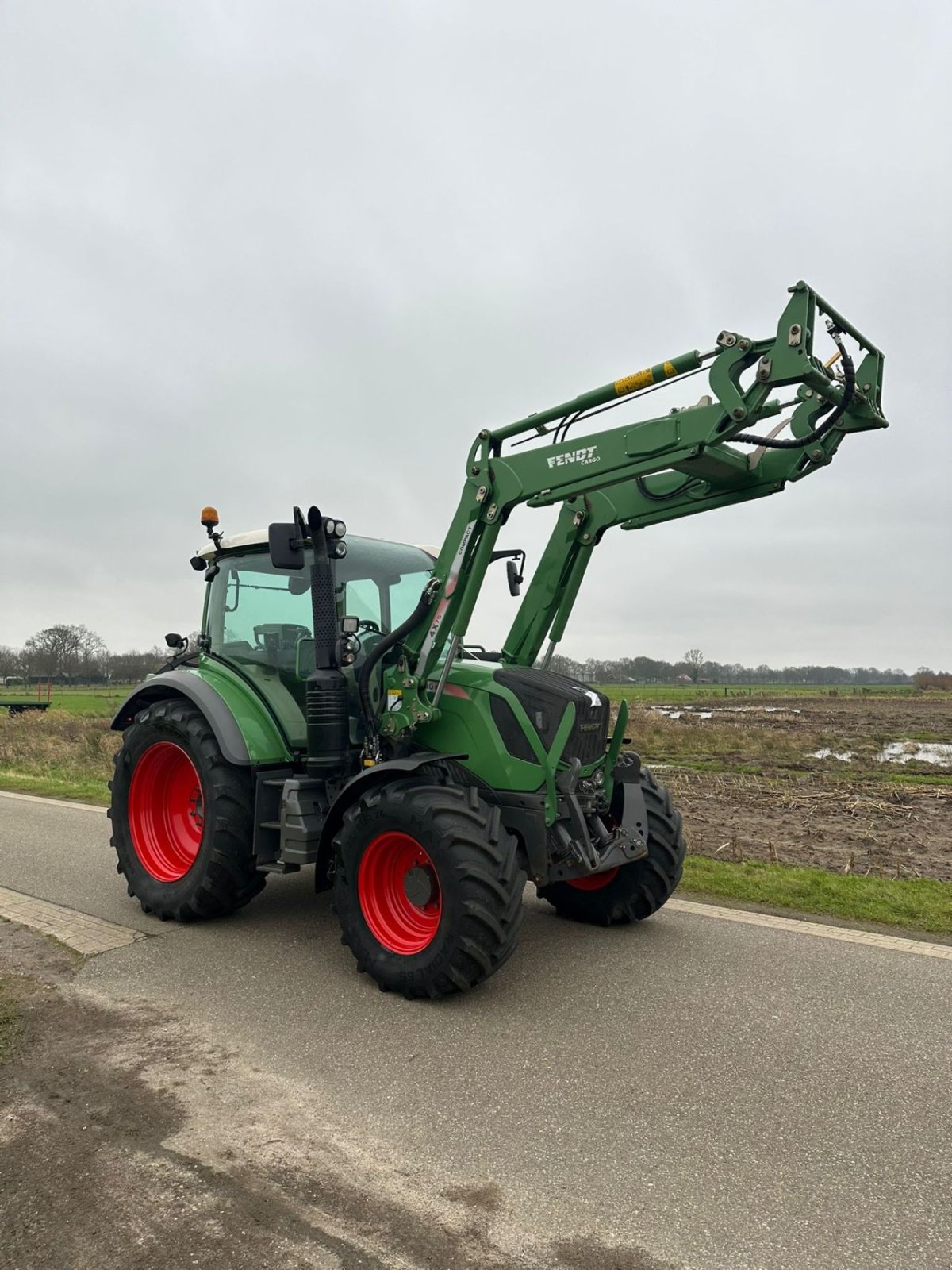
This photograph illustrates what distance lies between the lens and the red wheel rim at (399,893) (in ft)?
15.3

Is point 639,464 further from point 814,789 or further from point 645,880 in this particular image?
point 814,789

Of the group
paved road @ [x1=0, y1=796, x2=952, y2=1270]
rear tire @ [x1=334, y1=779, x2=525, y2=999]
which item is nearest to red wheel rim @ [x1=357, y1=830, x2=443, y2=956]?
rear tire @ [x1=334, y1=779, x2=525, y2=999]

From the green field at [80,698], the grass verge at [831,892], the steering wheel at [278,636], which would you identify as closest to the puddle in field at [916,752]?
the grass verge at [831,892]

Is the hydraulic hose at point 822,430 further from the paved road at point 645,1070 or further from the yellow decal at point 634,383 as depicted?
the paved road at point 645,1070

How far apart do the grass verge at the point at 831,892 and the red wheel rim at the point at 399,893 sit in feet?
9.17

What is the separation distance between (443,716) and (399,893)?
106cm

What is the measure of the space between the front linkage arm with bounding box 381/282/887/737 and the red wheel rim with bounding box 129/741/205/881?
6.70 ft

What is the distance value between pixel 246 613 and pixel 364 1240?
4390 mm

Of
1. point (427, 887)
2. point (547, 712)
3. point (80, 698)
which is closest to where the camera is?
point (427, 887)

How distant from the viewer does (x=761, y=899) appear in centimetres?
645

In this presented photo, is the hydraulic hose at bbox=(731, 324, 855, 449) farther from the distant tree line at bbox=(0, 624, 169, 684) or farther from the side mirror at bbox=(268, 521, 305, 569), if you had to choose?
the distant tree line at bbox=(0, 624, 169, 684)

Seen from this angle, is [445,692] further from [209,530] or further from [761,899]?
[761,899]

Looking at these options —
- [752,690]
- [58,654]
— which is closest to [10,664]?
[58,654]

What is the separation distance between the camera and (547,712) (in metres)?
5.14
